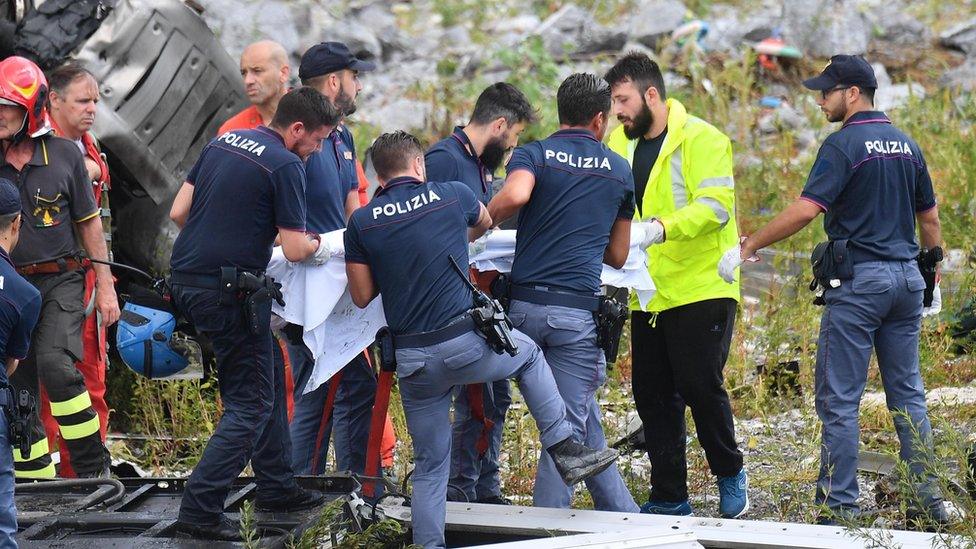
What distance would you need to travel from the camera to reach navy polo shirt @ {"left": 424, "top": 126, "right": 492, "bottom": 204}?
17.0 ft

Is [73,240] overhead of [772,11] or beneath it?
beneath

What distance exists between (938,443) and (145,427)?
13.2ft

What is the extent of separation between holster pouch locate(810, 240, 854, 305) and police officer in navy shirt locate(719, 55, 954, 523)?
3 centimetres

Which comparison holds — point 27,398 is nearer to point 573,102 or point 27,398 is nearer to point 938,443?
point 573,102

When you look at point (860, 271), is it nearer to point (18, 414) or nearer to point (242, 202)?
point (242, 202)

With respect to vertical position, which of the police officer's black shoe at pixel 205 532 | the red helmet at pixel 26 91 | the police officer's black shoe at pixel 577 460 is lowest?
the police officer's black shoe at pixel 205 532

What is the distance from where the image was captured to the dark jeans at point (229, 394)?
4.61m

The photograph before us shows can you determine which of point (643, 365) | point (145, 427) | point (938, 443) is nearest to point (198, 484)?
point (643, 365)

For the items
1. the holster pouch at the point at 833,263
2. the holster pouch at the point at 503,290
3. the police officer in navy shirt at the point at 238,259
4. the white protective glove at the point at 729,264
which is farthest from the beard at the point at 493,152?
the holster pouch at the point at 833,263

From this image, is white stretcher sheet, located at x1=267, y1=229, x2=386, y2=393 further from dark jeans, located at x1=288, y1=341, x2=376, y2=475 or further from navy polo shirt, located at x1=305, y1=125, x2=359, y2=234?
dark jeans, located at x1=288, y1=341, x2=376, y2=475

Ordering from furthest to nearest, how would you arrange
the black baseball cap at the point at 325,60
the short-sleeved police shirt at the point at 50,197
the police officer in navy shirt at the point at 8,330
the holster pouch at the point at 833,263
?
the black baseball cap at the point at 325,60
the short-sleeved police shirt at the point at 50,197
the holster pouch at the point at 833,263
the police officer in navy shirt at the point at 8,330

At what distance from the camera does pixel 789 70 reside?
12.1 meters

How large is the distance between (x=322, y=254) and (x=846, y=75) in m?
2.22

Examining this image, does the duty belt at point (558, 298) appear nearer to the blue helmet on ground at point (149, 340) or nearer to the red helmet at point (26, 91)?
the blue helmet on ground at point (149, 340)
